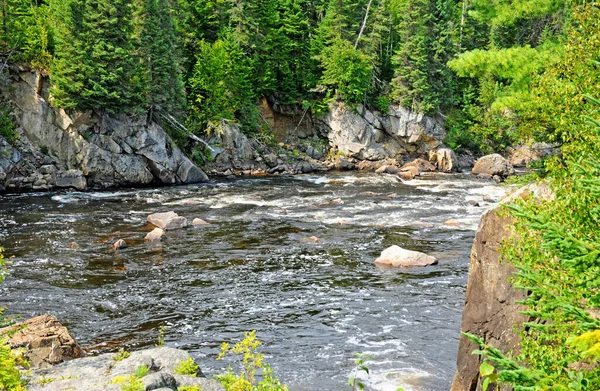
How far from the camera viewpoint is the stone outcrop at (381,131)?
55125 millimetres

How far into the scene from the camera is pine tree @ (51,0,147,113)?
122ft

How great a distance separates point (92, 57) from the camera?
123 ft

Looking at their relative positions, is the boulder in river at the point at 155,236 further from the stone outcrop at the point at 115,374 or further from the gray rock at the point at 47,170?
the gray rock at the point at 47,170

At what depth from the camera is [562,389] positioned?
163 inches

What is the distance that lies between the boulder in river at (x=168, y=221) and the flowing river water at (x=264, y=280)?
2.34ft

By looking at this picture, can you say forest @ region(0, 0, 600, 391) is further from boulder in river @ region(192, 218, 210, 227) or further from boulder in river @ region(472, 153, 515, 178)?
boulder in river @ region(192, 218, 210, 227)

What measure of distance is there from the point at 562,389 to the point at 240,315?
39.2 ft

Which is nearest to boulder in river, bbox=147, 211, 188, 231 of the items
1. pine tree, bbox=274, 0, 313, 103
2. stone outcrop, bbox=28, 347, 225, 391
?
stone outcrop, bbox=28, 347, 225, 391

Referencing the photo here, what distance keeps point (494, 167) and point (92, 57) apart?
110 ft

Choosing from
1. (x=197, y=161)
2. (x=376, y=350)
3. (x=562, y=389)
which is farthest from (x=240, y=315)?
(x=197, y=161)

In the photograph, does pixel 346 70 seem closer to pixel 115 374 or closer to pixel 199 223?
pixel 199 223

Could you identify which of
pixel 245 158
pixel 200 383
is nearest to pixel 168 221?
pixel 200 383

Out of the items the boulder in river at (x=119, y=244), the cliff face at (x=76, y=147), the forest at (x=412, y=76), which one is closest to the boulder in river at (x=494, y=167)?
the forest at (x=412, y=76)

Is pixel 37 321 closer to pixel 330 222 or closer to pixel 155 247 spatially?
pixel 155 247
